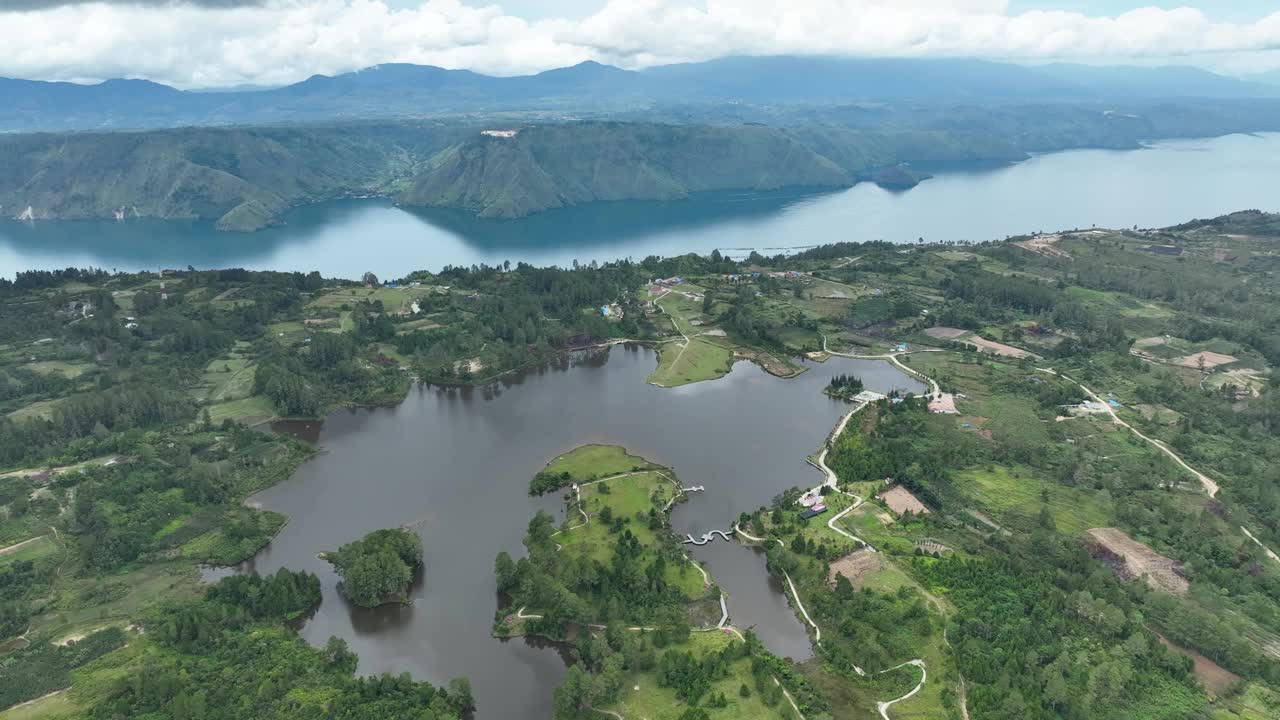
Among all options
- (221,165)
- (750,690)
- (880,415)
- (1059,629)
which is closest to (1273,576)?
(1059,629)

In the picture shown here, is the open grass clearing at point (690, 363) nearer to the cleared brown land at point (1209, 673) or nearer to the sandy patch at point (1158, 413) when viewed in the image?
the sandy patch at point (1158, 413)

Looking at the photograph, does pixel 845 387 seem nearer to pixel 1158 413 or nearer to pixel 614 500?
pixel 1158 413

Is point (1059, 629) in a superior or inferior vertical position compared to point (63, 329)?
inferior

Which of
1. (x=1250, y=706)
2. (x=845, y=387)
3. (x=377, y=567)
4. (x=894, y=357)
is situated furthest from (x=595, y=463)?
(x=894, y=357)

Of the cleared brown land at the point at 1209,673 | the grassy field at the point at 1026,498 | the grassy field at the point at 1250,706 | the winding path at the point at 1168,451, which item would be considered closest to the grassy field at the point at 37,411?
the grassy field at the point at 1026,498

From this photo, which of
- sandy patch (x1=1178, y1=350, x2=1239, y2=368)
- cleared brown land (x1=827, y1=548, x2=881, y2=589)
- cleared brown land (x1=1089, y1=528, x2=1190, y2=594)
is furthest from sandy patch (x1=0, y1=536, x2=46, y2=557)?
sandy patch (x1=1178, y1=350, x2=1239, y2=368)

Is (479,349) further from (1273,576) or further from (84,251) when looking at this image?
(84,251)
